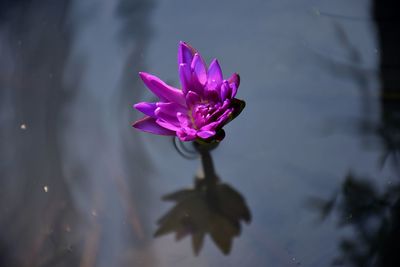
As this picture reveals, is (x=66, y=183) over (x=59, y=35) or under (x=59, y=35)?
under

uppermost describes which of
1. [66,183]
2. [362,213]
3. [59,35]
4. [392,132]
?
[59,35]

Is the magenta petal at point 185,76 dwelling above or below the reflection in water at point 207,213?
above

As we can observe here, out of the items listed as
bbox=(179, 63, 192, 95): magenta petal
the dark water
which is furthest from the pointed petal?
the dark water

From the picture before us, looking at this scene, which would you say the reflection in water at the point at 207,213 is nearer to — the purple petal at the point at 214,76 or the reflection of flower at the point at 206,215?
the reflection of flower at the point at 206,215

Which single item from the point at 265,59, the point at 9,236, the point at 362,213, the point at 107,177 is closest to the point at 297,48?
the point at 265,59

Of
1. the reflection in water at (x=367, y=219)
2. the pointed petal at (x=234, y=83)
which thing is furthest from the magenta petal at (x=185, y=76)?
the reflection in water at (x=367, y=219)

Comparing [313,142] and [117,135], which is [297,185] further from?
[117,135]
